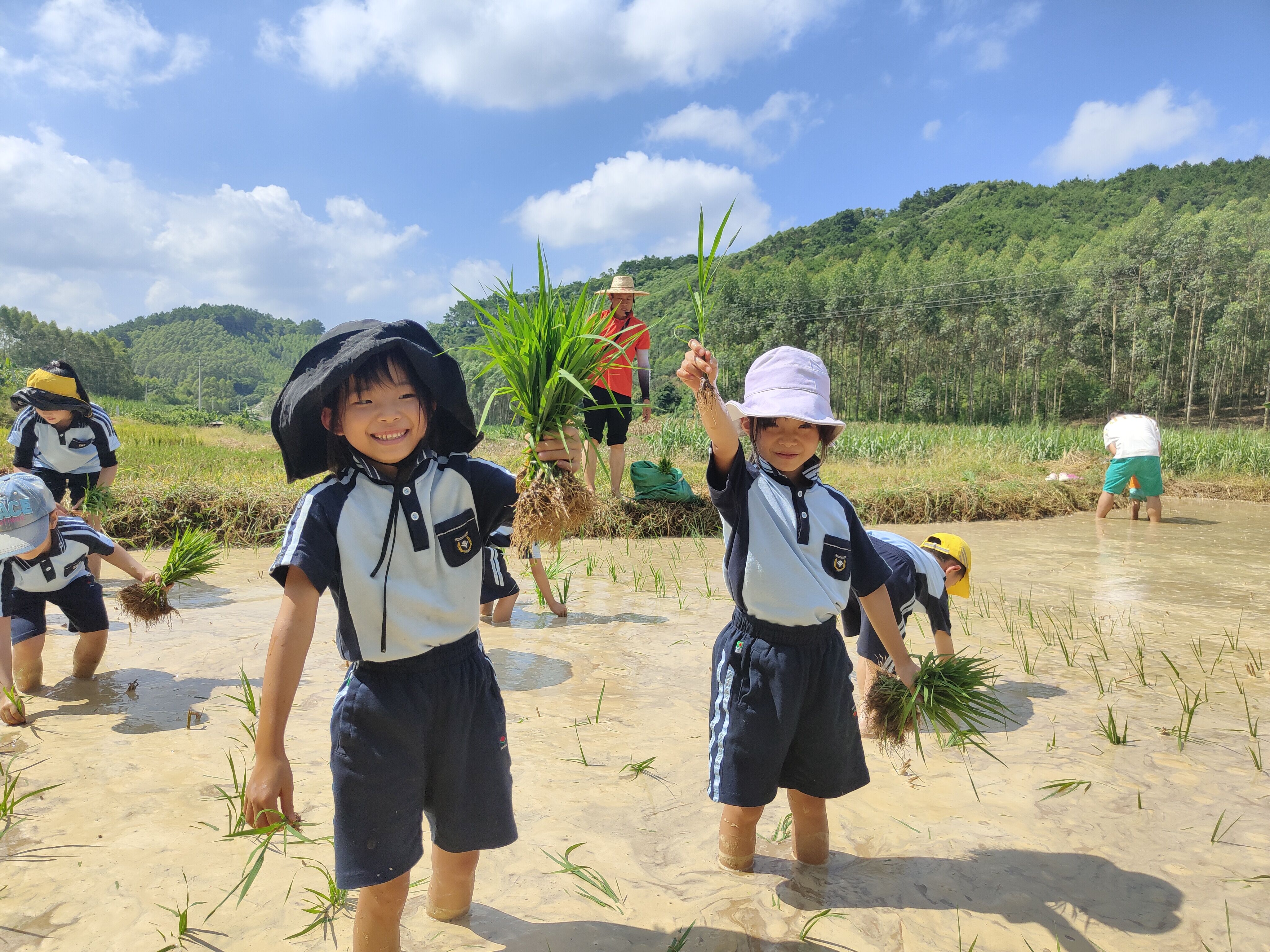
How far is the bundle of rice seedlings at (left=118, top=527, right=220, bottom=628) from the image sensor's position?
3645 millimetres

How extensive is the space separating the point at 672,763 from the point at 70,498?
5.34 m

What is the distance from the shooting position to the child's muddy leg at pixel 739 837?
2.17 meters

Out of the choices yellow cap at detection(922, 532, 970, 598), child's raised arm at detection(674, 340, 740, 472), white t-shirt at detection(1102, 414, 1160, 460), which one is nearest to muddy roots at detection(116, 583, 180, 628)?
child's raised arm at detection(674, 340, 740, 472)

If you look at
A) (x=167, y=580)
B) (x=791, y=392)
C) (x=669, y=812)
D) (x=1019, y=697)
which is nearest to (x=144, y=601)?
(x=167, y=580)

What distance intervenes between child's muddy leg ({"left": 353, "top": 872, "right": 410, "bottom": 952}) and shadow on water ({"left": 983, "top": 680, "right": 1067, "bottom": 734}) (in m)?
2.59

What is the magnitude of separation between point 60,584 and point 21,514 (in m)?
0.40

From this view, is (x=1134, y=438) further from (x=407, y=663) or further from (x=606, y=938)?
(x=407, y=663)

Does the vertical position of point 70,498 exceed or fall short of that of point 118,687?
it exceeds it

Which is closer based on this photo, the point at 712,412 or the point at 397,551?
the point at 397,551

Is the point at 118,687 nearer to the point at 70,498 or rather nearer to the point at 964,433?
the point at 70,498

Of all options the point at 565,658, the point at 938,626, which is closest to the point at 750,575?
the point at 938,626

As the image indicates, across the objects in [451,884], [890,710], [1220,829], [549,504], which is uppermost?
[549,504]

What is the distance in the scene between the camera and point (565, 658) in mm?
4102

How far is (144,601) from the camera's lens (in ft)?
12.0
